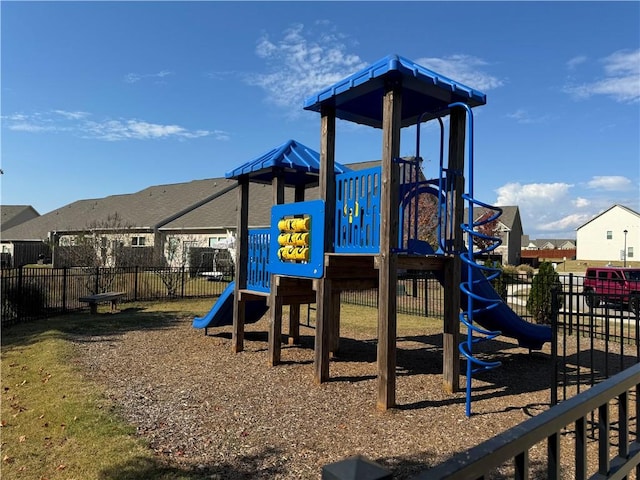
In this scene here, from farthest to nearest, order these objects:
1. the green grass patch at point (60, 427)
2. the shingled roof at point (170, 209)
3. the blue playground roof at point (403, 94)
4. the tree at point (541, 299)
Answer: the shingled roof at point (170, 209), the tree at point (541, 299), the blue playground roof at point (403, 94), the green grass patch at point (60, 427)

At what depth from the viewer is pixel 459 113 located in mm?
6609

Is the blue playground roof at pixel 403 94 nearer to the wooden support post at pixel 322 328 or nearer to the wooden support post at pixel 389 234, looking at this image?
the wooden support post at pixel 389 234

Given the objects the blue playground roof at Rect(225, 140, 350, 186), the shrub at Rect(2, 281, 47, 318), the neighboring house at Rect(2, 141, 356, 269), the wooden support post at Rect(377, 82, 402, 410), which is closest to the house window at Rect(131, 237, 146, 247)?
the neighboring house at Rect(2, 141, 356, 269)

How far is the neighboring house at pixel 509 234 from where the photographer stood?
46.2 metres

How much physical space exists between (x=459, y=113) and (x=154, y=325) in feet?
30.6

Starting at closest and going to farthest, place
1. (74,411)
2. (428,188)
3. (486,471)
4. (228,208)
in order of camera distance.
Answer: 1. (486,471)
2. (74,411)
3. (428,188)
4. (228,208)

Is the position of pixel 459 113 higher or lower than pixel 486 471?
higher

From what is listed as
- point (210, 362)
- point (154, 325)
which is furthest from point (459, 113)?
point (154, 325)

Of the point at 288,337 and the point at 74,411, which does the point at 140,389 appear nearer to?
the point at 74,411

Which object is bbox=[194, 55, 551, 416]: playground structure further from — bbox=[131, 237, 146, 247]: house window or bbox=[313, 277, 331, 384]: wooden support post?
bbox=[131, 237, 146, 247]: house window

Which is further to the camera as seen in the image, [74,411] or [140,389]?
[140,389]

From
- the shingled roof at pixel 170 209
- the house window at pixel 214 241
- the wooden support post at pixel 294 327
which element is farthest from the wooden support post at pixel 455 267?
the house window at pixel 214 241

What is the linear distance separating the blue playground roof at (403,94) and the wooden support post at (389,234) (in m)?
0.24

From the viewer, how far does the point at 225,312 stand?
10047 millimetres
